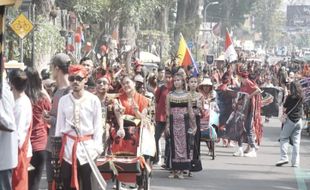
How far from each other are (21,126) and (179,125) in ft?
18.8

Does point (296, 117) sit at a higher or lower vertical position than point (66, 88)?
lower

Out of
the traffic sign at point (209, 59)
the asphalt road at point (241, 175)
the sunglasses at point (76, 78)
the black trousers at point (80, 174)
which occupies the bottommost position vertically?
the traffic sign at point (209, 59)

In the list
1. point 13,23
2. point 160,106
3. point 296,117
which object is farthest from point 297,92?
point 13,23

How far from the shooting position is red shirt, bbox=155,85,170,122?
15164 mm

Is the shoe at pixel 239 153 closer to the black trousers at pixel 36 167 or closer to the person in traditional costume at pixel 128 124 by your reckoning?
the person in traditional costume at pixel 128 124

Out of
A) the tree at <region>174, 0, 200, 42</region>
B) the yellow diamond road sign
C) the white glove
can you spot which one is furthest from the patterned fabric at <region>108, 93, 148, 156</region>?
the tree at <region>174, 0, 200, 42</region>

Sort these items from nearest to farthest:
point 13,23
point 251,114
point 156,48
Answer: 1. point 251,114
2. point 13,23
3. point 156,48

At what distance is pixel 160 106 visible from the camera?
15219 mm

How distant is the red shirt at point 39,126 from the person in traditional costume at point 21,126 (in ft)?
2.63

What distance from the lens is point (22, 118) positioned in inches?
334

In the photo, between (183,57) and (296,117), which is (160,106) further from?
(183,57)

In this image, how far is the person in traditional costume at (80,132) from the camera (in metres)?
8.90

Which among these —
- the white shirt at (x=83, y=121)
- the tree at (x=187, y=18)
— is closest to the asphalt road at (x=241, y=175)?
the white shirt at (x=83, y=121)

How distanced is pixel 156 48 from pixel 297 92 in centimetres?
4144
